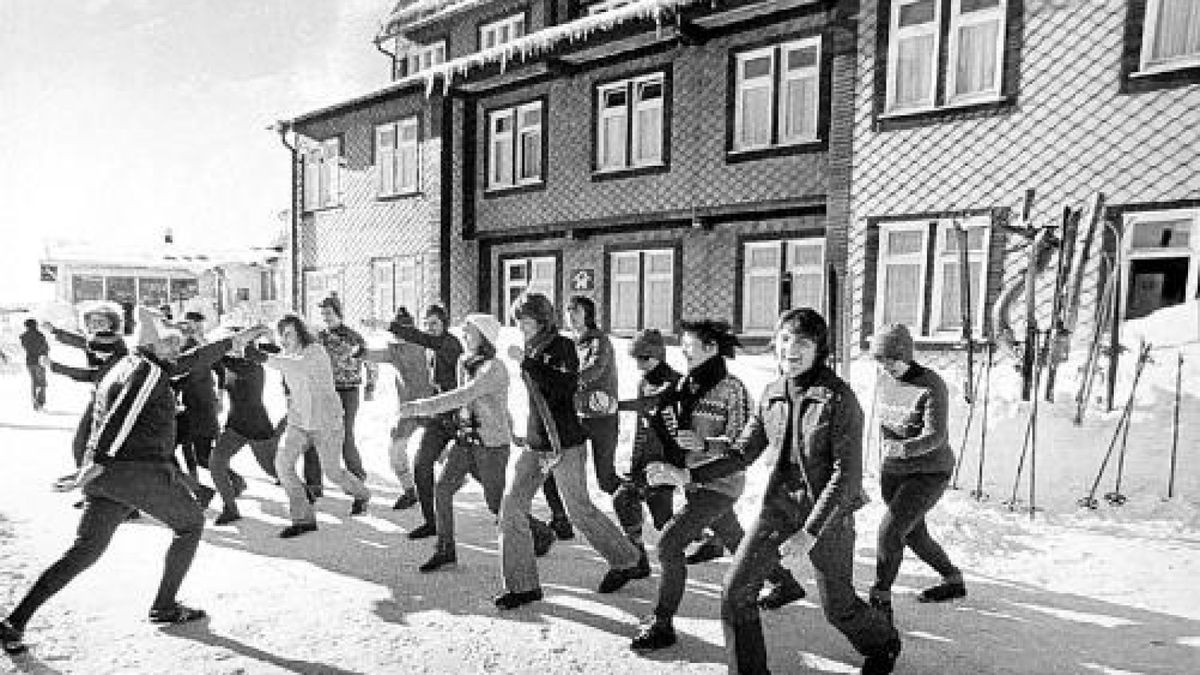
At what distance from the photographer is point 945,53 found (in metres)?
10.4

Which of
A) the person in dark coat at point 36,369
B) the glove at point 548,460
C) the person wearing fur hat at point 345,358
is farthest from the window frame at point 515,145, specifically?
the glove at point 548,460

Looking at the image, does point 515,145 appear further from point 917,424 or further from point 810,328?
point 810,328

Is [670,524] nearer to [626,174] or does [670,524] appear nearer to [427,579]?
[427,579]

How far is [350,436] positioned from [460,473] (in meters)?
3.02

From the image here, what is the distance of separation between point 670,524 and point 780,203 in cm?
984

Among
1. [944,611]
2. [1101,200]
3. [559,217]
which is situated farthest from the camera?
[559,217]

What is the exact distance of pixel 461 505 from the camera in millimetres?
6941

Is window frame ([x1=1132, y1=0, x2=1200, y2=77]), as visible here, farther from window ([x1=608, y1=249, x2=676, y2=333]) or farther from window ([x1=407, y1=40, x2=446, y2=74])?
window ([x1=407, y1=40, x2=446, y2=74])

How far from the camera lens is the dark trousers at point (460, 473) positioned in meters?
4.95

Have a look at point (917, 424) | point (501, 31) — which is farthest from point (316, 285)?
point (917, 424)

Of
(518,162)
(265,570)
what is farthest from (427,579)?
(518,162)

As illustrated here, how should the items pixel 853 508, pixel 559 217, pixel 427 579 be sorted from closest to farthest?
pixel 853 508 < pixel 427 579 < pixel 559 217

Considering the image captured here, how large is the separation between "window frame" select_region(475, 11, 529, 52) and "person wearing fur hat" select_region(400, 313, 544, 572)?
13.9 meters

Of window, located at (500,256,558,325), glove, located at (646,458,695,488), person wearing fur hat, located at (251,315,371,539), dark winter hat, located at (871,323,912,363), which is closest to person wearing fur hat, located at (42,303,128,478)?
person wearing fur hat, located at (251,315,371,539)
